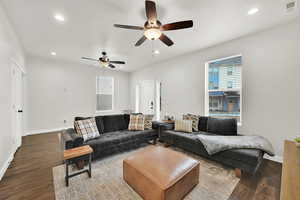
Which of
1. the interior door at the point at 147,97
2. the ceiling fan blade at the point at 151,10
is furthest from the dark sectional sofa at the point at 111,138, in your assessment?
the ceiling fan blade at the point at 151,10

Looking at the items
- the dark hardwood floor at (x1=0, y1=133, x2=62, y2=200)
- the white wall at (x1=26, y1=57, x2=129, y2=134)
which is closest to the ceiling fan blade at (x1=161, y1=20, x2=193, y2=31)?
the dark hardwood floor at (x1=0, y1=133, x2=62, y2=200)

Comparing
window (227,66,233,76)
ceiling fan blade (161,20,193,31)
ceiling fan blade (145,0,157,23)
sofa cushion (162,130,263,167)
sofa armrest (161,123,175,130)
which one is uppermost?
ceiling fan blade (145,0,157,23)

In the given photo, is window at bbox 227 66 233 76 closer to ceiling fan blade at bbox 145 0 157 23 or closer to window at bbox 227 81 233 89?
window at bbox 227 81 233 89

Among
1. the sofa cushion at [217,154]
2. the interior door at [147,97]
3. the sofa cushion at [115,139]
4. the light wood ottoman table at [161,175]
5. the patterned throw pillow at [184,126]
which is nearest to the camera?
the light wood ottoman table at [161,175]

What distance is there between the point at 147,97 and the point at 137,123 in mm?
2612

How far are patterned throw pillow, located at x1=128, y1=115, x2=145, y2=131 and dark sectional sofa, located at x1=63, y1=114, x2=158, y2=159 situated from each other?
0.18 meters

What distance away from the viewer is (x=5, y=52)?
2.32 metres

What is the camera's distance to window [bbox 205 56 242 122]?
3.33 m

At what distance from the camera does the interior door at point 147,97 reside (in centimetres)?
568

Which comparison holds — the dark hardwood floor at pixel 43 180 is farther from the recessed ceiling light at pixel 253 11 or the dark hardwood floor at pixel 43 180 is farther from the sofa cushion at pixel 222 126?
the recessed ceiling light at pixel 253 11

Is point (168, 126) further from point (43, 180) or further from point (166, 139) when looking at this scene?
point (43, 180)

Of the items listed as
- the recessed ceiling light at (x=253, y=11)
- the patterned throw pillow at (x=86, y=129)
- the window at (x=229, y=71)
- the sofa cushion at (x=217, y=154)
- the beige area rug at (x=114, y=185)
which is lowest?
the beige area rug at (x=114, y=185)

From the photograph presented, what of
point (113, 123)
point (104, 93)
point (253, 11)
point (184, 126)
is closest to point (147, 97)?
point (104, 93)

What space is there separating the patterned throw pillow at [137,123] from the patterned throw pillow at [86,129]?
985 millimetres
